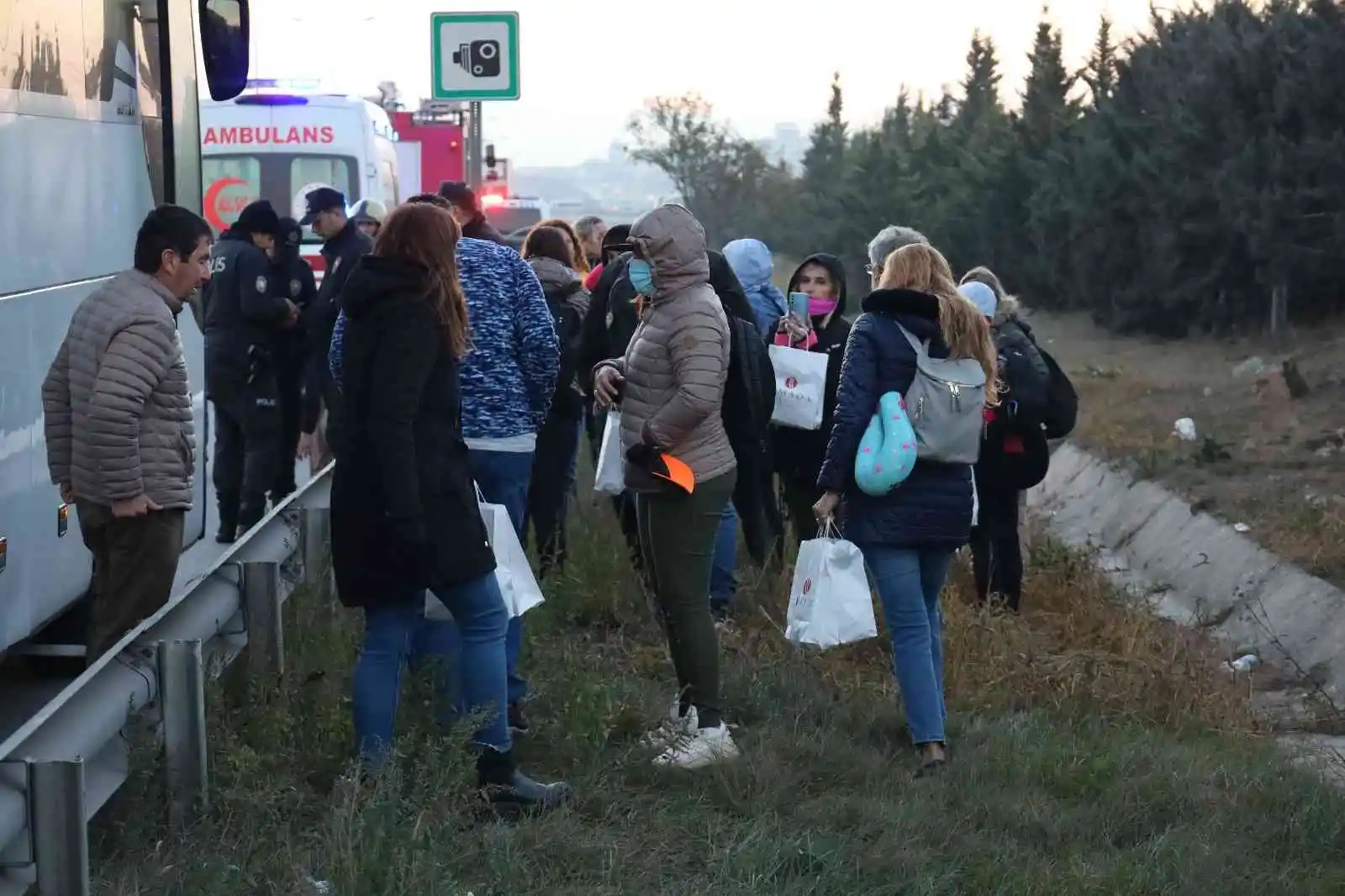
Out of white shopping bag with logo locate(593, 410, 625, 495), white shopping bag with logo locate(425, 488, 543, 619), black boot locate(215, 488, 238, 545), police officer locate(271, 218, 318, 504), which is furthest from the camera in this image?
black boot locate(215, 488, 238, 545)

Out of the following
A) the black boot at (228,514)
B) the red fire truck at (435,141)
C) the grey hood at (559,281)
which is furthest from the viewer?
the red fire truck at (435,141)

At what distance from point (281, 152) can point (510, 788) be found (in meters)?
13.6

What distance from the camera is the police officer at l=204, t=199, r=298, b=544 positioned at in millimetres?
11023

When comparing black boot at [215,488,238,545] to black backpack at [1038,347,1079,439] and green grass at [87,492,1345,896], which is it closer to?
green grass at [87,492,1345,896]

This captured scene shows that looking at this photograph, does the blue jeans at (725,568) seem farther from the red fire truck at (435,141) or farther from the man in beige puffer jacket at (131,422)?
the red fire truck at (435,141)

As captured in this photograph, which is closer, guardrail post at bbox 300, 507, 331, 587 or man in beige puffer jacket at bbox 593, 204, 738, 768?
man in beige puffer jacket at bbox 593, 204, 738, 768

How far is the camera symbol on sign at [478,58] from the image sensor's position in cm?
1415

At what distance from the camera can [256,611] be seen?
6277 millimetres

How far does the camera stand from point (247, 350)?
11.1 meters

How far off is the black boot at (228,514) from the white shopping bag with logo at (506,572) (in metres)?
5.62

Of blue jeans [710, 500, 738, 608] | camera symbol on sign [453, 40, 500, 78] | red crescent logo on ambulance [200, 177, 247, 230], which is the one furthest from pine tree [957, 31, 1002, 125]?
blue jeans [710, 500, 738, 608]

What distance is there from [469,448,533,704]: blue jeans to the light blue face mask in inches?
30.8

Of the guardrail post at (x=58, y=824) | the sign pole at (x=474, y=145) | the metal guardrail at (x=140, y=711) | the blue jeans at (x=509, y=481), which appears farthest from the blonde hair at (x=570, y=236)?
the sign pole at (x=474, y=145)

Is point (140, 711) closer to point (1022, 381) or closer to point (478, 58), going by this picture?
point (1022, 381)
